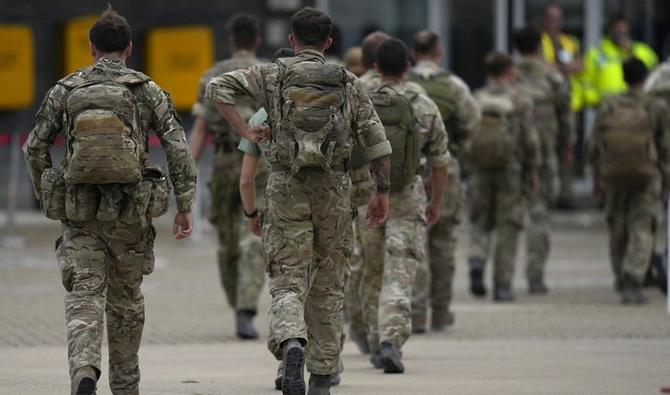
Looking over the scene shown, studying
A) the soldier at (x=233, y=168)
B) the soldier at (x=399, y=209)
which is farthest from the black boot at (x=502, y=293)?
the soldier at (x=399, y=209)

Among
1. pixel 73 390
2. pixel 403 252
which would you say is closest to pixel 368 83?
pixel 403 252

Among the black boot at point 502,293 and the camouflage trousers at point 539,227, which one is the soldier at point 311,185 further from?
the camouflage trousers at point 539,227

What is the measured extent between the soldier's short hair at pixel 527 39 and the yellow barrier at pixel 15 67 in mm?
8738

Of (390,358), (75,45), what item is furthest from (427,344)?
(75,45)

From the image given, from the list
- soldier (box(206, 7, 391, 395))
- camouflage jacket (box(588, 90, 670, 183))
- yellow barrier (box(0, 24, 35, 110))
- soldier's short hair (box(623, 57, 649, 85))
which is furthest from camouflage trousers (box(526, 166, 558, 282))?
yellow barrier (box(0, 24, 35, 110))

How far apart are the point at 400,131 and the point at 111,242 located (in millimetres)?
2443

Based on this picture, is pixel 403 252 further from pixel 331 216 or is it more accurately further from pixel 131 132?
pixel 131 132

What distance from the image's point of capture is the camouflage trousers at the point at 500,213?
15477mm

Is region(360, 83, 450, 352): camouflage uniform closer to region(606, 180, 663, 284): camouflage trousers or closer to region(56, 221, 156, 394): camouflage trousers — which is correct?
region(56, 221, 156, 394): camouflage trousers

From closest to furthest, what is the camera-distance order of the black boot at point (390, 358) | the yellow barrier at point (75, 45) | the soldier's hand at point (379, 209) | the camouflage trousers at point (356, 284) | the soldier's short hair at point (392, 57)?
the soldier's hand at point (379, 209) → the black boot at point (390, 358) → the soldier's short hair at point (392, 57) → the camouflage trousers at point (356, 284) → the yellow barrier at point (75, 45)

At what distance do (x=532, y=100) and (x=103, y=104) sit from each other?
8239mm

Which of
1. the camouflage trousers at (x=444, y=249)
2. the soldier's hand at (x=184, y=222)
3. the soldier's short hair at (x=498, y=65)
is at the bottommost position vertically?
the camouflage trousers at (x=444, y=249)

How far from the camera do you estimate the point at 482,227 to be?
51.8 ft

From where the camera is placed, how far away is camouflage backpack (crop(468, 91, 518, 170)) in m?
15.2
